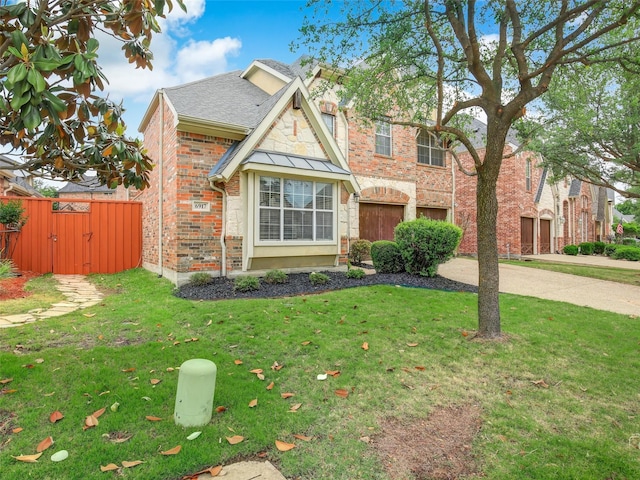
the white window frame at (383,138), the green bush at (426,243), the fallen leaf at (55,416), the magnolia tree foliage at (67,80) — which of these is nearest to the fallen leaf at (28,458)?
the fallen leaf at (55,416)

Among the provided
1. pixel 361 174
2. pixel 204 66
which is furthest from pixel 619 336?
pixel 204 66

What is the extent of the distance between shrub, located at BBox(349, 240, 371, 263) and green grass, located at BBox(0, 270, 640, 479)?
632 cm

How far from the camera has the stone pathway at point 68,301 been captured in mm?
5422

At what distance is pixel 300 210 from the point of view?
356 inches

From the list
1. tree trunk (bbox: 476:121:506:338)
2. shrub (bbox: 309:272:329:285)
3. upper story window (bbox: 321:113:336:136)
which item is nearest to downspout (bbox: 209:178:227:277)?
shrub (bbox: 309:272:329:285)

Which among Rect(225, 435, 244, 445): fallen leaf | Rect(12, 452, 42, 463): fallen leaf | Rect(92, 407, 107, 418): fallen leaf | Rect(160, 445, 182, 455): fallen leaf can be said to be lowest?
Rect(225, 435, 244, 445): fallen leaf

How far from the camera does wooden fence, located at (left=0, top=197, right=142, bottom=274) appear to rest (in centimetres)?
1015

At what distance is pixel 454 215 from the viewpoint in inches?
658

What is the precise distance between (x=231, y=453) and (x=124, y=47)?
3.64 metres

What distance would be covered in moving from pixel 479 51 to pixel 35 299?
9.20m

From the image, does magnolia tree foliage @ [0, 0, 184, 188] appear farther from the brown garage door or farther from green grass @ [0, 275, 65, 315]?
the brown garage door

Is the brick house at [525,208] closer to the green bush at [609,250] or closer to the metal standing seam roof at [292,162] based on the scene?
the green bush at [609,250]

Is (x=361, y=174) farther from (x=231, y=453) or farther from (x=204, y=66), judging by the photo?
(x=231, y=453)

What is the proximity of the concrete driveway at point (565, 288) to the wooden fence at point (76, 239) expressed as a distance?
10232 millimetres
